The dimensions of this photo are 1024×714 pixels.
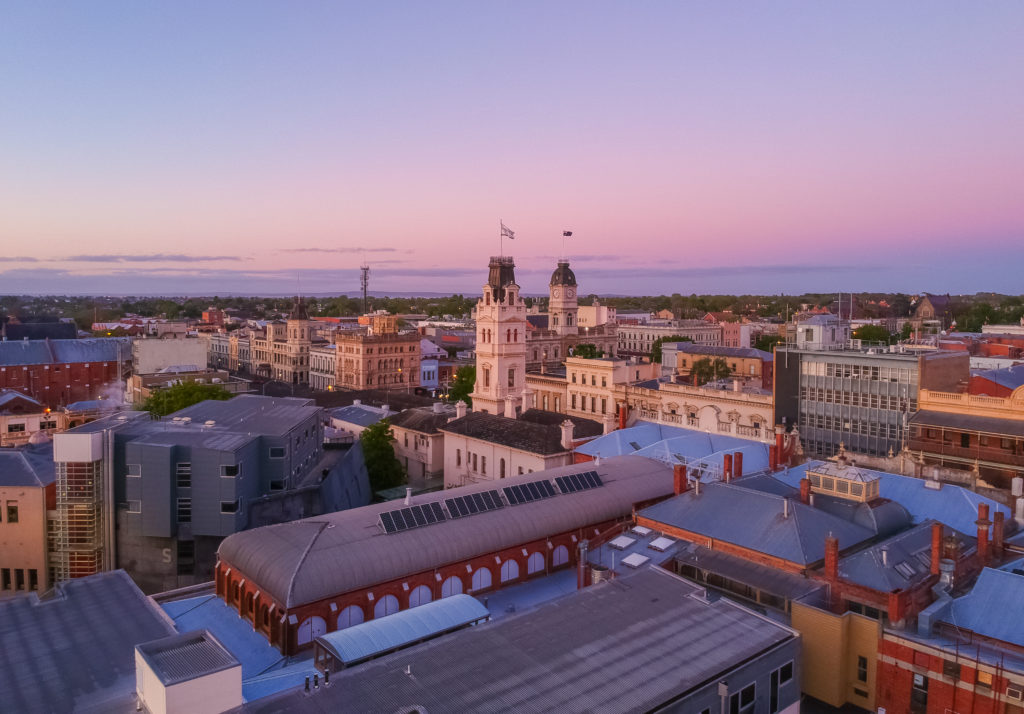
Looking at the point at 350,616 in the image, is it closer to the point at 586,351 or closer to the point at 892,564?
the point at 892,564

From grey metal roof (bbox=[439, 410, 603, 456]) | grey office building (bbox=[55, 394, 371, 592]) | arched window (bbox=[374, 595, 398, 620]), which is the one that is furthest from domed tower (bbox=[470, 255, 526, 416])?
arched window (bbox=[374, 595, 398, 620])

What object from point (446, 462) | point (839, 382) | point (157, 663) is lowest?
point (446, 462)

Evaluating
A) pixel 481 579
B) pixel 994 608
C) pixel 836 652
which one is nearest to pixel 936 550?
pixel 994 608

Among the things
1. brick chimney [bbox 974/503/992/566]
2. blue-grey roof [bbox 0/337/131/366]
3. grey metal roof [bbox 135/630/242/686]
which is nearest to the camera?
grey metal roof [bbox 135/630/242/686]

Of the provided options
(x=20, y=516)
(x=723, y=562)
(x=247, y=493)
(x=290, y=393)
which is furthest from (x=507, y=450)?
(x=290, y=393)

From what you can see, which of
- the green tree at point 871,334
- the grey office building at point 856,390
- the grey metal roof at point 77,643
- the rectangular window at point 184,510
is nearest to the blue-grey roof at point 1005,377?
the grey office building at point 856,390

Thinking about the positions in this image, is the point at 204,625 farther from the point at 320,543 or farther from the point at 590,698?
the point at 590,698

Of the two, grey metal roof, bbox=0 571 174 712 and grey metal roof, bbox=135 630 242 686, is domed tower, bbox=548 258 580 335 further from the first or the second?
grey metal roof, bbox=135 630 242 686
